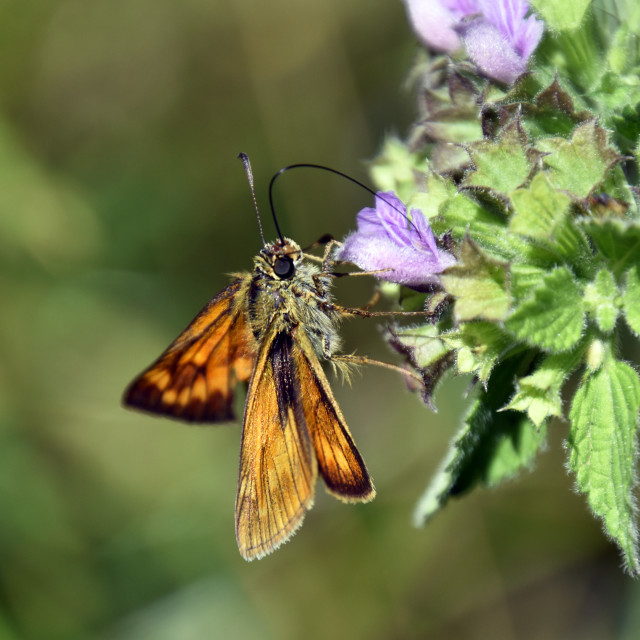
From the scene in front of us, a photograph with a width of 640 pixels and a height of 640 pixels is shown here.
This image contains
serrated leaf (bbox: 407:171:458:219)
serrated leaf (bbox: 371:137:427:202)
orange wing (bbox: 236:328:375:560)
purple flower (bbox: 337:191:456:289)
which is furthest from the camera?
serrated leaf (bbox: 371:137:427:202)

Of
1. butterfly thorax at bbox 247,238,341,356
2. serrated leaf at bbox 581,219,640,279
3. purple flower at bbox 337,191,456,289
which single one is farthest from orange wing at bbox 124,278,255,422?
serrated leaf at bbox 581,219,640,279

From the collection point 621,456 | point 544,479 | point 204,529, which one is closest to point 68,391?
point 204,529

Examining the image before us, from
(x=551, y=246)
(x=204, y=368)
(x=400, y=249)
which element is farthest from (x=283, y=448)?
(x=551, y=246)

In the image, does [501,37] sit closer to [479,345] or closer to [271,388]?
[479,345]

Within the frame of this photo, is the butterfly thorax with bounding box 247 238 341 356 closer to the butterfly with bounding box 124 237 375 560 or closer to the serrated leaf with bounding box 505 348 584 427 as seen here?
the butterfly with bounding box 124 237 375 560

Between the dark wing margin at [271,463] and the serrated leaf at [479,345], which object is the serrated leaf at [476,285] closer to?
A: the serrated leaf at [479,345]

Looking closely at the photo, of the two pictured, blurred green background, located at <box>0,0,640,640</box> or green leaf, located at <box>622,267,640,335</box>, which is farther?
blurred green background, located at <box>0,0,640,640</box>

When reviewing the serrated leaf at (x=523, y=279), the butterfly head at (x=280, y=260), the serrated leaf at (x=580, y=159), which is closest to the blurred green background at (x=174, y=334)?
the butterfly head at (x=280, y=260)
